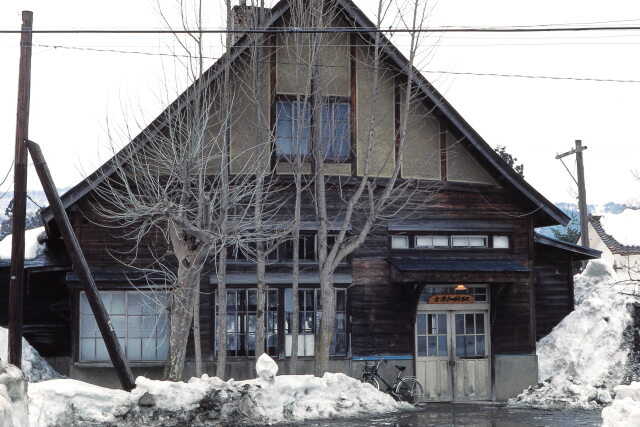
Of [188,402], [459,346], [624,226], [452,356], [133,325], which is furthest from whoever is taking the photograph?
[624,226]

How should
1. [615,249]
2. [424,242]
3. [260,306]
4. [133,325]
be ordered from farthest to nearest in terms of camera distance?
[615,249] → [424,242] → [133,325] → [260,306]

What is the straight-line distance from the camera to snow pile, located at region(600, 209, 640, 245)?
168ft

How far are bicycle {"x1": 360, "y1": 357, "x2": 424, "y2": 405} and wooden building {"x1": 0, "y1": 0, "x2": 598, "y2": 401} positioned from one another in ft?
2.35

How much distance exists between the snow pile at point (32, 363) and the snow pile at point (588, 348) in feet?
34.4

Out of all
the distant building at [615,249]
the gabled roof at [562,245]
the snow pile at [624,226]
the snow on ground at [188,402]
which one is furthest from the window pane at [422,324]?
the snow pile at [624,226]

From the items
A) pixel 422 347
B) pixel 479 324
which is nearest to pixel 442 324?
pixel 422 347

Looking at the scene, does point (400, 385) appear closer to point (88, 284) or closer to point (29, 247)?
point (88, 284)

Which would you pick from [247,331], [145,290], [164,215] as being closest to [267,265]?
[247,331]

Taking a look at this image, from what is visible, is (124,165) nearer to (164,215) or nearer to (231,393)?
(164,215)

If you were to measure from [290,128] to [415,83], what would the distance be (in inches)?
124

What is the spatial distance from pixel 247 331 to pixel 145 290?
2479mm

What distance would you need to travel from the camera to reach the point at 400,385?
760 inches

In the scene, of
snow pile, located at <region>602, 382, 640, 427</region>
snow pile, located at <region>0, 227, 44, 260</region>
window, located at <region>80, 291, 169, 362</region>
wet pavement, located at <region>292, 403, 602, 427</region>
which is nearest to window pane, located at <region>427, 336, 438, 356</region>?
wet pavement, located at <region>292, 403, 602, 427</region>

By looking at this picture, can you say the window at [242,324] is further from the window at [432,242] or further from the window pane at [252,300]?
the window at [432,242]
